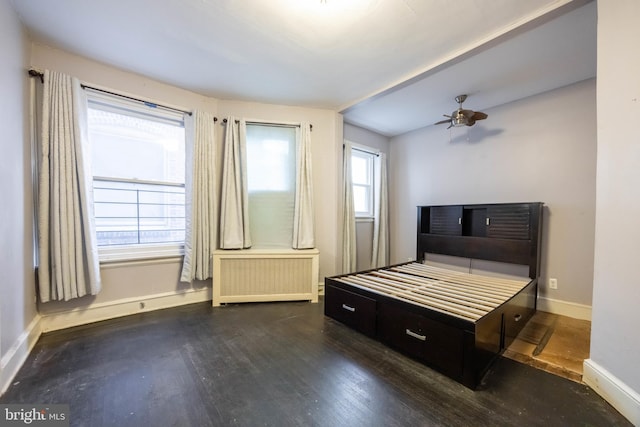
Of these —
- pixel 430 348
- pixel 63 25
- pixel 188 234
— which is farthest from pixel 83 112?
pixel 430 348

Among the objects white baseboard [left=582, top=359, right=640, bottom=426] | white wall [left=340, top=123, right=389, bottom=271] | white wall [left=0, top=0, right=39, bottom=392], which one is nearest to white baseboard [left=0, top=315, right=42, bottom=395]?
white wall [left=0, top=0, right=39, bottom=392]

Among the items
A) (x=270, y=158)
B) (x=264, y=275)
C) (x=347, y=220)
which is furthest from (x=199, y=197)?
(x=347, y=220)

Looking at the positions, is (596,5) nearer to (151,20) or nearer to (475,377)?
(475,377)

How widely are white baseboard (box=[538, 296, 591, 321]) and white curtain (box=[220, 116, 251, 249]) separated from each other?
131 inches

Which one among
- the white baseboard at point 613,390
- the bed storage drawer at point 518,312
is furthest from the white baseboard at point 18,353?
the white baseboard at point 613,390

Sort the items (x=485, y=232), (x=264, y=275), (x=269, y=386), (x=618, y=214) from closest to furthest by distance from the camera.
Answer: (x=618, y=214) → (x=269, y=386) → (x=264, y=275) → (x=485, y=232)

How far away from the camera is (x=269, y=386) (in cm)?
146

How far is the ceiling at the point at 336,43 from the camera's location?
64.2 inches

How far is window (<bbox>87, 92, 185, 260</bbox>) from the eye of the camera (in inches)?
92.7

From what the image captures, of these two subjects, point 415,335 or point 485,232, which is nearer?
point 415,335

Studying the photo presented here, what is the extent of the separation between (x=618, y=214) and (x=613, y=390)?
939 millimetres

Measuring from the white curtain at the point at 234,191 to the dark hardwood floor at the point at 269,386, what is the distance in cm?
106

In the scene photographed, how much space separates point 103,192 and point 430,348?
10.1 ft

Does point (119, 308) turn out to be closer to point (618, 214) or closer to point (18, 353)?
point (18, 353)
